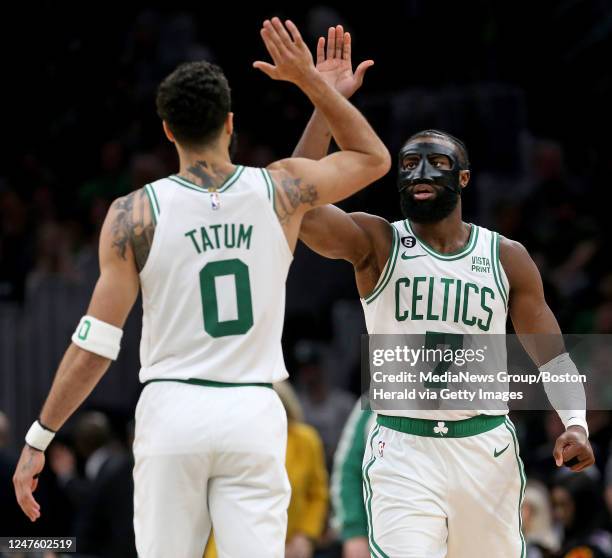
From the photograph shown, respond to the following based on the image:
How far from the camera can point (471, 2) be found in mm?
14734

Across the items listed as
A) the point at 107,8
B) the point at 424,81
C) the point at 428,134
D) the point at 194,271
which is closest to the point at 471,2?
the point at 424,81

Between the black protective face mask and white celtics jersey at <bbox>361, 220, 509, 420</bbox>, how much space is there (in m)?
0.17

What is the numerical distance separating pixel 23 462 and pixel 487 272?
97.4 inches

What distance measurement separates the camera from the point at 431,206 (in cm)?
650

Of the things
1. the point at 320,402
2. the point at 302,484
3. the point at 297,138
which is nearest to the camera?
the point at 302,484

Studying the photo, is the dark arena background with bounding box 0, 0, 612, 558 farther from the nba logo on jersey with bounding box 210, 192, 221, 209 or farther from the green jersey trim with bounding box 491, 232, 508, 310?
the nba logo on jersey with bounding box 210, 192, 221, 209

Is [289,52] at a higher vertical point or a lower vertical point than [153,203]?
higher

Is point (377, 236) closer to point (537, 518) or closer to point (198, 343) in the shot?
point (198, 343)

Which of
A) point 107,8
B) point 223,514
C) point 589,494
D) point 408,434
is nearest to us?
point 223,514

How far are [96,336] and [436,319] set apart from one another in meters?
1.89

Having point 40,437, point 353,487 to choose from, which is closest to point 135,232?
point 40,437

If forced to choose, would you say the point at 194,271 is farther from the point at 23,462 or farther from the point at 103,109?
the point at 103,109

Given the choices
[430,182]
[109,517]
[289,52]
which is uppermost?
[289,52]

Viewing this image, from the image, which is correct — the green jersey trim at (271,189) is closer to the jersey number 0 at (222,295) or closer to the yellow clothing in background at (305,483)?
the jersey number 0 at (222,295)
